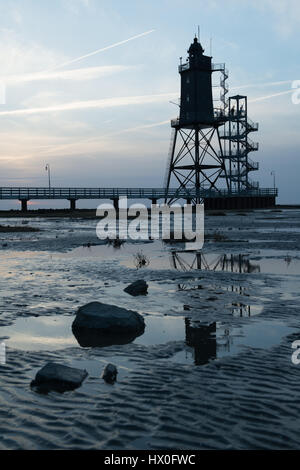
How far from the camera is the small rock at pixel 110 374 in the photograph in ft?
19.0

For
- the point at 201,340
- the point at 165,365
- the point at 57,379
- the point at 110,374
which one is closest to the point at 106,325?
the point at 201,340

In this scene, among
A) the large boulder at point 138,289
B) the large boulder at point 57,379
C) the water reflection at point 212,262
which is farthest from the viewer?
the water reflection at point 212,262

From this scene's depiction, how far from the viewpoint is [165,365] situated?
6.37 m

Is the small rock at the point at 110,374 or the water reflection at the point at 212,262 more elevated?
the water reflection at the point at 212,262

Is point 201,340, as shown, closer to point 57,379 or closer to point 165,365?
point 165,365

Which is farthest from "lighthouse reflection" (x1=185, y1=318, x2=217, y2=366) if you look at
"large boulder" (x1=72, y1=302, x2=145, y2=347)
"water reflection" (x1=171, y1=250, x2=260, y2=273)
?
"water reflection" (x1=171, y1=250, x2=260, y2=273)

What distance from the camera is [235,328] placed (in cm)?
820

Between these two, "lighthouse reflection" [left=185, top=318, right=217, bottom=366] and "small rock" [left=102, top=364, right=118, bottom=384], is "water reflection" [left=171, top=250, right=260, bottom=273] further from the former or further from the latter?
"small rock" [left=102, top=364, right=118, bottom=384]

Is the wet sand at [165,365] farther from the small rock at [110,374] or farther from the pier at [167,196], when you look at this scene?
the pier at [167,196]

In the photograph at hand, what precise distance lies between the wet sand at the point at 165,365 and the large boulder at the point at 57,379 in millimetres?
112

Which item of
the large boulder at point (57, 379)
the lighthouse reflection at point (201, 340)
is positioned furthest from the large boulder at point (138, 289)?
the large boulder at point (57, 379)

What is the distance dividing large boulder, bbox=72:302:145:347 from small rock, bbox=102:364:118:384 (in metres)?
1.80

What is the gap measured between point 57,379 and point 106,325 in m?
2.54
